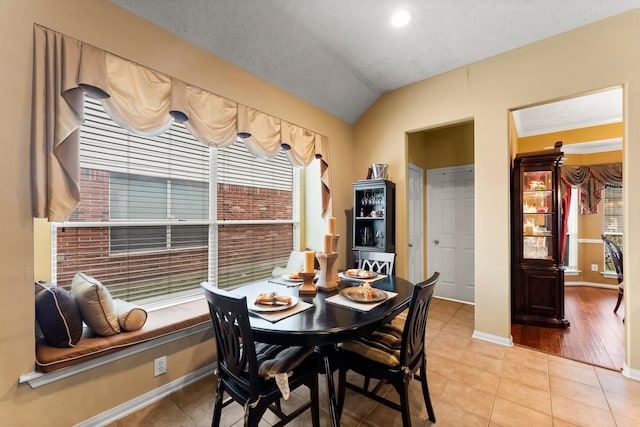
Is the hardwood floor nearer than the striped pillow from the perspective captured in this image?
No

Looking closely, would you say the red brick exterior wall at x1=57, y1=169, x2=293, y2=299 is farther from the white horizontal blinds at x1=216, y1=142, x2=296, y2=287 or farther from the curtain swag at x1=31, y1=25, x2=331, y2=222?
the curtain swag at x1=31, y1=25, x2=331, y2=222

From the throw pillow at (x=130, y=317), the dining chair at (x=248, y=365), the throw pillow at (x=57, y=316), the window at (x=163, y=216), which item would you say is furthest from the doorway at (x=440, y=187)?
the throw pillow at (x=57, y=316)

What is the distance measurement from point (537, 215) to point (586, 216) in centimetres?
279

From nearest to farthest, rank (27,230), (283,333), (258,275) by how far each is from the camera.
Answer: (283,333) → (27,230) → (258,275)

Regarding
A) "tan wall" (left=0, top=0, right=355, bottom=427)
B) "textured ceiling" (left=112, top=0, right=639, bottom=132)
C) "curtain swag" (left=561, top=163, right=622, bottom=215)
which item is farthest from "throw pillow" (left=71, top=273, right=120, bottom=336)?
"curtain swag" (left=561, top=163, right=622, bottom=215)

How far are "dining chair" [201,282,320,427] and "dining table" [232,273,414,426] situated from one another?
0.34 feet

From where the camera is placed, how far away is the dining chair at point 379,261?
2.77 m

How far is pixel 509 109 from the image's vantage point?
286 centimetres

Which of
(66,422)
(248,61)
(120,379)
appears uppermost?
(248,61)

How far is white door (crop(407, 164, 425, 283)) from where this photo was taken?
4293 mm

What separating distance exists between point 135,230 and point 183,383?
1251mm

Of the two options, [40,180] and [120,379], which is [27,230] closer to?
[40,180]

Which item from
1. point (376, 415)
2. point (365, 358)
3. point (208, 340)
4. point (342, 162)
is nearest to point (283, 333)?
point (365, 358)

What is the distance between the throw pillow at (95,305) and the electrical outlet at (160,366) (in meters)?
0.38
